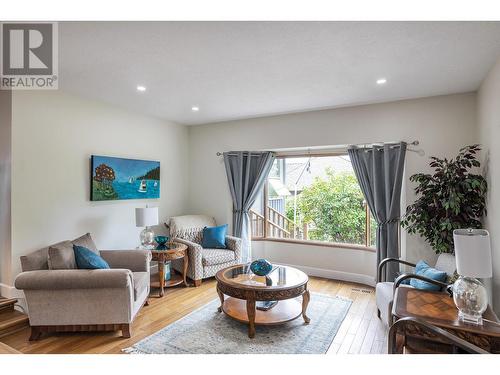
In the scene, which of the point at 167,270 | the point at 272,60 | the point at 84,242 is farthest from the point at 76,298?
the point at 272,60

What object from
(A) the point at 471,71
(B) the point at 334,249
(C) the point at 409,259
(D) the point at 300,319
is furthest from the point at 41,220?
(A) the point at 471,71

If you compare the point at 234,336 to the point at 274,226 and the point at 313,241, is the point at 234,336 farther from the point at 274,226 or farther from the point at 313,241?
the point at 274,226

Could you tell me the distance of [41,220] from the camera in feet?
10.3

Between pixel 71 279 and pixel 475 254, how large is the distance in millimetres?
3092

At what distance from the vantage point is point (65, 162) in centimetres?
337

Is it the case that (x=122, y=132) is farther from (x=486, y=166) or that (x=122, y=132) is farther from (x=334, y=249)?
(x=486, y=166)

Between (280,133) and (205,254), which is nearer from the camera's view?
(205,254)

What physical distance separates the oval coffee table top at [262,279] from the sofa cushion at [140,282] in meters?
0.79

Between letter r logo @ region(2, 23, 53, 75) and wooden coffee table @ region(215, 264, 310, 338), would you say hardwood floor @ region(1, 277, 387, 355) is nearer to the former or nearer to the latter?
wooden coffee table @ region(215, 264, 310, 338)

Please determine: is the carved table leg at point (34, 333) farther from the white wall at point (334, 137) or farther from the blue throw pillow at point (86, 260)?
the white wall at point (334, 137)

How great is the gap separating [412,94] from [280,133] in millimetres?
1831
